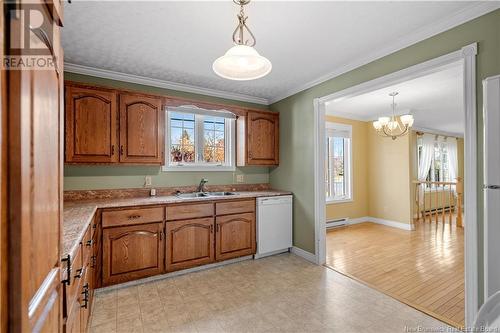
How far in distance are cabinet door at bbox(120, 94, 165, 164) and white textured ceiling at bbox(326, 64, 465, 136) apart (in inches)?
88.3

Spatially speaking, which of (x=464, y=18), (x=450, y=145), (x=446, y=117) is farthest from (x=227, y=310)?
(x=450, y=145)

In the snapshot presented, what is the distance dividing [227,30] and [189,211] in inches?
77.8

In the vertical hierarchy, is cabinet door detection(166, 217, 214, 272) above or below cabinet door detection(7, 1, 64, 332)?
below

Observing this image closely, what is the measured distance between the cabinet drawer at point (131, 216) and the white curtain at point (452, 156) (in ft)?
27.8

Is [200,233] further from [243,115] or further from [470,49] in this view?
[470,49]

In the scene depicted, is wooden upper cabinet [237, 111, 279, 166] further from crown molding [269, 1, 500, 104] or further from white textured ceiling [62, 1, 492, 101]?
crown molding [269, 1, 500, 104]

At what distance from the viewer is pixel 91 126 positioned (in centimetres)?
269

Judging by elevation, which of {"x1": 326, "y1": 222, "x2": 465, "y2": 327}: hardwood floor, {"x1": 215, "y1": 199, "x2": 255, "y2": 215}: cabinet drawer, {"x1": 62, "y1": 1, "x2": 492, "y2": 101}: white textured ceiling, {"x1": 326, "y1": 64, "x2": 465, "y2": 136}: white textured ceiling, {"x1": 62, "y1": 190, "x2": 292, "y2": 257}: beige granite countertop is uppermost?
{"x1": 62, "y1": 1, "x2": 492, "y2": 101}: white textured ceiling

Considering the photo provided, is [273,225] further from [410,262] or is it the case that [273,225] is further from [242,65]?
[242,65]

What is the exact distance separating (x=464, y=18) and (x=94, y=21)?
293 cm

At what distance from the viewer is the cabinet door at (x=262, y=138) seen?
377 cm

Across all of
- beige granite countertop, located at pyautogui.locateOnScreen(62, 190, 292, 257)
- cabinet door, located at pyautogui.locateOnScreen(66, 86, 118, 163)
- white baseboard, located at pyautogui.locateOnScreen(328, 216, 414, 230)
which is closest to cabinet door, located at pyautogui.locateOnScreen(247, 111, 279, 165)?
beige granite countertop, located at pyautogui.locateOnScreen(62, 190, 292, 257)

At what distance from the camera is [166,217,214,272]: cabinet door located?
284 centimetres

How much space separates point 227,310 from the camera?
7.30 feet
